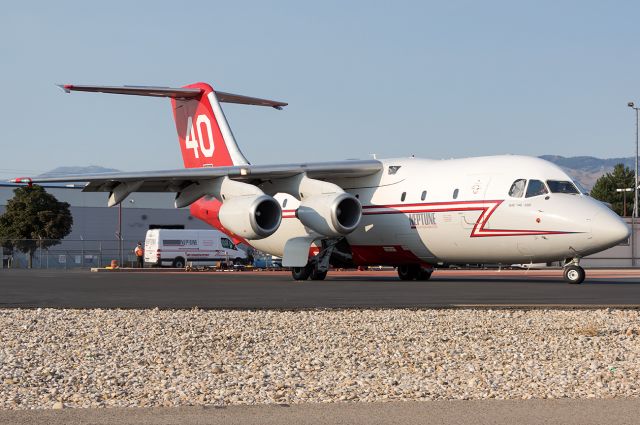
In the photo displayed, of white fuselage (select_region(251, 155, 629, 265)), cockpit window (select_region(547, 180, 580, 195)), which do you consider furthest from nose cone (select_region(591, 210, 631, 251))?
cockpit window (select_region(547, 180, 580, 195))

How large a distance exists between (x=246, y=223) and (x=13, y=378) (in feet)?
57.7

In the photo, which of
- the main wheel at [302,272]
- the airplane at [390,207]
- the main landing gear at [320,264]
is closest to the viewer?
the airplane at [390,207]

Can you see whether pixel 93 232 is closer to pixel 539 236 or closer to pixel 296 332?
pixel 539 236

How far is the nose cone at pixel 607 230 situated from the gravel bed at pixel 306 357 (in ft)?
26.4

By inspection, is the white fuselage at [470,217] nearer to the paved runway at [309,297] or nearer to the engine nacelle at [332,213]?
the engine nacelle at [332,213]

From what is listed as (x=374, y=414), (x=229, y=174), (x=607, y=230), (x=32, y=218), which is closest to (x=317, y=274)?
(x=229, y=174)

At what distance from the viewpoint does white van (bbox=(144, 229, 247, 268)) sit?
6234 centimetres

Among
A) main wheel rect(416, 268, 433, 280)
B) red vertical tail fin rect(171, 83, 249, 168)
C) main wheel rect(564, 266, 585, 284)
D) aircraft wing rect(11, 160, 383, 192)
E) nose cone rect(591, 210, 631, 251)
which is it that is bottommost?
main wheel rect(416, 268, 433, 280)

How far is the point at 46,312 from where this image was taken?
14414 mm

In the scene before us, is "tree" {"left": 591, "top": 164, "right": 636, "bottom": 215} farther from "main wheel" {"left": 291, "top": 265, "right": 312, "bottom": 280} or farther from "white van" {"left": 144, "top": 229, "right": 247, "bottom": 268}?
"main wheel" {"left": 291, "top": 265, "right": 312, "bottom": 280}

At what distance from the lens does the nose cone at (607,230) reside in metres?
21.9

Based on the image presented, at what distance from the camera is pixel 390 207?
26500 millimetres

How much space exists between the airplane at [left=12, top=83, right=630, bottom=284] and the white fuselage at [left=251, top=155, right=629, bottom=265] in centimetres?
3

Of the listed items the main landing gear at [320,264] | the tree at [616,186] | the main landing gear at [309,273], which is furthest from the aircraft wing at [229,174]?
the tree at [616,186]
